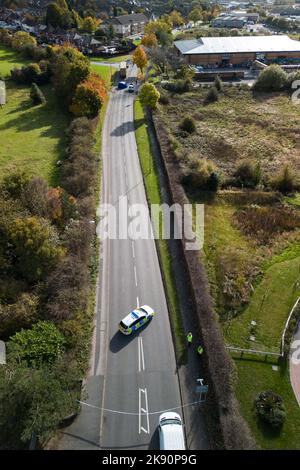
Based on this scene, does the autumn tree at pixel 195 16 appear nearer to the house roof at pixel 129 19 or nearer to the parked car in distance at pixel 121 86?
the house roof at pixel 129 19

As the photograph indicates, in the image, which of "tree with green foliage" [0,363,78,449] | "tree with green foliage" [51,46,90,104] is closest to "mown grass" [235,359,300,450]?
"tree with green foliage" [0,363,78,449]

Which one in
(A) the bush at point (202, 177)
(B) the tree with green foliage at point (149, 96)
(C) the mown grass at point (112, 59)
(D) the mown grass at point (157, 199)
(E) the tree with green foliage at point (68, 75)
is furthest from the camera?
(C) the mown grass at point (112, 59)

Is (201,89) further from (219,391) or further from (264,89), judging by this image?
(219,391)

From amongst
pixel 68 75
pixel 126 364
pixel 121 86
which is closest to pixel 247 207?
pixel 126 364

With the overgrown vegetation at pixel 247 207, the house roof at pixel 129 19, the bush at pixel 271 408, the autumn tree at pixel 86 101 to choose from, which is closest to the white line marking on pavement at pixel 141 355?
the overgrown vegetation at pixel 247 207

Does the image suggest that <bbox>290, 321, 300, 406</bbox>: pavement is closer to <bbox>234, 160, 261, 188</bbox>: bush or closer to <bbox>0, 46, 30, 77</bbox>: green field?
<bbox>234, 160, 261, 188</bbox>: bush

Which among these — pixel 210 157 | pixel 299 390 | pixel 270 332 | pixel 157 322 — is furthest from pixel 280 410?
pixel 210 157
